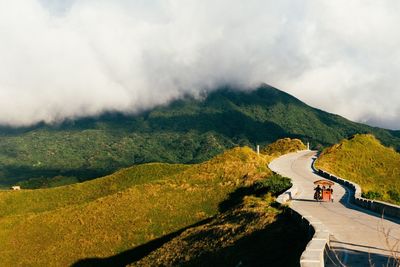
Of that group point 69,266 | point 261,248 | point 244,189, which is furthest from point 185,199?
point 261,248

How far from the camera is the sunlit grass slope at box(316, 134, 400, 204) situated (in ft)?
202

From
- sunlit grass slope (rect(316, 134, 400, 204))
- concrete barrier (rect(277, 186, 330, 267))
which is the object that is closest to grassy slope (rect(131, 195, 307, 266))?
concrete barrier (rect(277, 186, 330, 267))

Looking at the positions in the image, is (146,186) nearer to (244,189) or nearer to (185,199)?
(185,199)

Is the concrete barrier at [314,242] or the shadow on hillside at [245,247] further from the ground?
the concrete barrier at [314,242]

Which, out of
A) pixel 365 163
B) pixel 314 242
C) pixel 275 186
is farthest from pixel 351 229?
pixel 365 163

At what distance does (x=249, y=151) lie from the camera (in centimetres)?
7475

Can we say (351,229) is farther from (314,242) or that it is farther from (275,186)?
(275,186)

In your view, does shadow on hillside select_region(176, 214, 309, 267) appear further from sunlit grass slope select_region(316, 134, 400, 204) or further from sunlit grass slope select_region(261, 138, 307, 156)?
sunlit grass slope select_region(261, 138, 307, 156)

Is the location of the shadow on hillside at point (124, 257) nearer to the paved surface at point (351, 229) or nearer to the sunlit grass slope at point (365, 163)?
the paved surface at point (351, 229)

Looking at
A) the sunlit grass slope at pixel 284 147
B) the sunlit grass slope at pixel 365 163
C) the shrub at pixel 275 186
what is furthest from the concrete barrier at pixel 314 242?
the sunlit grass slope at pixel 284 147

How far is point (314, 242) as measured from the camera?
16.6 meters

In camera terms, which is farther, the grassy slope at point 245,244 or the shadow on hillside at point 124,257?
the shadow on hillside at point 124,257

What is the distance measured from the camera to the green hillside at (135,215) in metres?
51.0

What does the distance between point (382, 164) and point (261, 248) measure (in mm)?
51945
